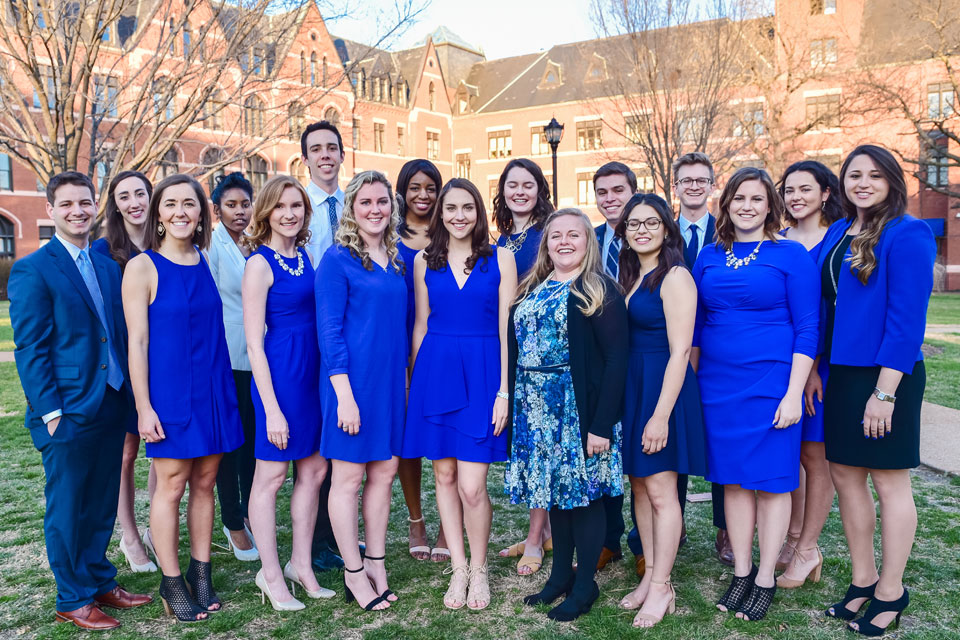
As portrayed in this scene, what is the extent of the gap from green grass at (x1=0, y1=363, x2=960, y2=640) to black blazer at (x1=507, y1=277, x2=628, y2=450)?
1064 millimetres

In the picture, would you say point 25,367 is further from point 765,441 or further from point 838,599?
point 838,599

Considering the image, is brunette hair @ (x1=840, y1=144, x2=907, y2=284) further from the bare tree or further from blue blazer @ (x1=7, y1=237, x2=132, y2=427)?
the bare tree

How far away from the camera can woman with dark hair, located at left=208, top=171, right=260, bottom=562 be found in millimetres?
4570

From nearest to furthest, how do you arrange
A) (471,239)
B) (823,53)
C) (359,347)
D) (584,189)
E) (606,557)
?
(359,347) < (471,239) < (606,557) < (823,53) < (584,189)

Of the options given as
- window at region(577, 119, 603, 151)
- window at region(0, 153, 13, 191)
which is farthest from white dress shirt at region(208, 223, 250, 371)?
window at region(577, 119, 603, 151)

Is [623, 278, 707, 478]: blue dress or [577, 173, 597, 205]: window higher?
[577, 173, 597, 205]: window

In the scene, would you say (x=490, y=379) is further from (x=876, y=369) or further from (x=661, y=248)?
(x=876, y=369)

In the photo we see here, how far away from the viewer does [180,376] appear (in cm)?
364

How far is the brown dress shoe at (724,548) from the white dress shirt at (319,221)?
127 inches

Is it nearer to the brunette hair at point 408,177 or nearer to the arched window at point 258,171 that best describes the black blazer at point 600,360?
the brunette hair at point 408,177

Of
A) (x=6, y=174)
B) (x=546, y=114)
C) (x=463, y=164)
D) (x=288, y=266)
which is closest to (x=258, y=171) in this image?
(x=6, y=174)

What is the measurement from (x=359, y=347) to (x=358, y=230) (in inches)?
26.1

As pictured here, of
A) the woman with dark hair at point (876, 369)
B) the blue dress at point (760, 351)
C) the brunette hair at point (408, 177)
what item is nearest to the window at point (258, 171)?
the brunette hair at point (408, 177)

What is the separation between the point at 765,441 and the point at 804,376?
39 centimetres
